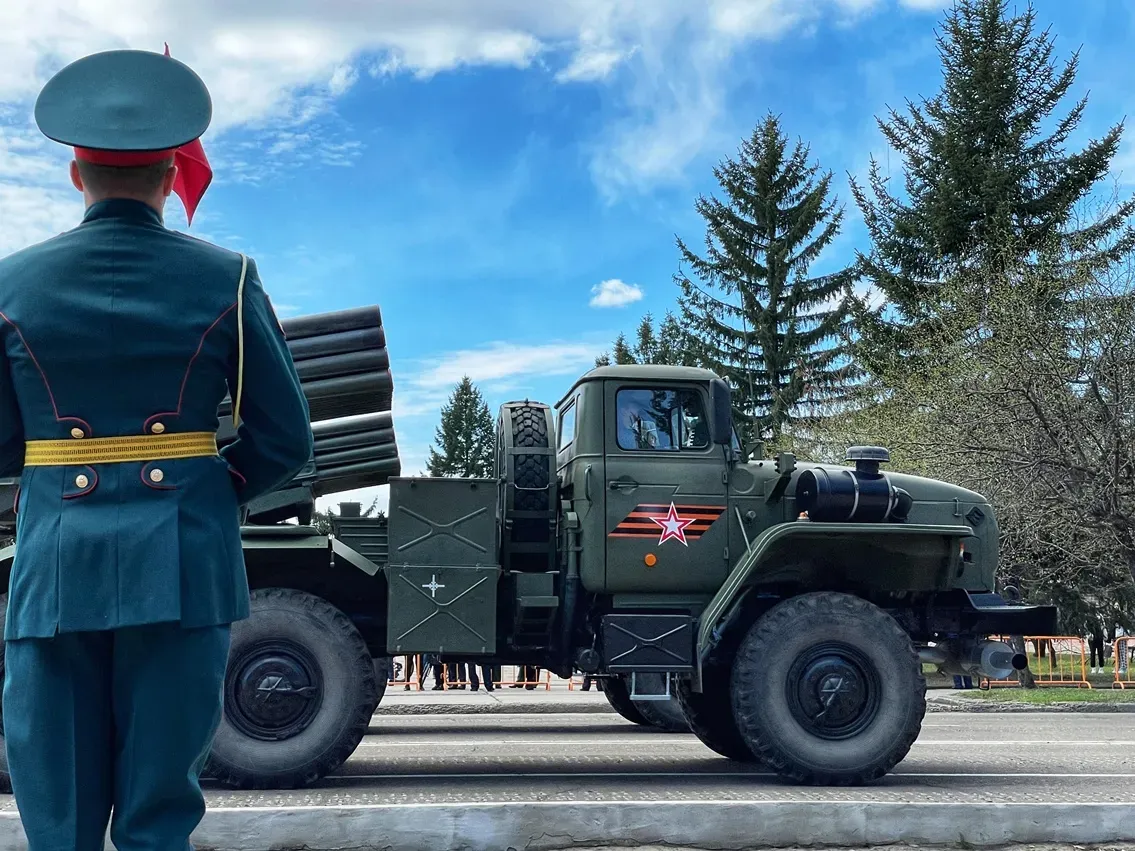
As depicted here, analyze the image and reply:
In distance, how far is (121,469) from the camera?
2.85 m

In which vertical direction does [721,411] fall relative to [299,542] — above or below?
above

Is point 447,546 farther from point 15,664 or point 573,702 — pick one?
point 573,702

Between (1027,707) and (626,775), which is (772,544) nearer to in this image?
(626,775)

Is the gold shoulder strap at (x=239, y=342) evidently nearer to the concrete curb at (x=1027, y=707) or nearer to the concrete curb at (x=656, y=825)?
the concrete curb at (x=656, y=825)

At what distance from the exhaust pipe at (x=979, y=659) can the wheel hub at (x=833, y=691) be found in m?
0.61

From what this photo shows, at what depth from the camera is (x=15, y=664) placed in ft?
9.23

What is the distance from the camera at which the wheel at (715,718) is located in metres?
8.88

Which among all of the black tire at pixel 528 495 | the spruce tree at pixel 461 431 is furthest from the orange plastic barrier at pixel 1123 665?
the spruce tree at pixel 461 431

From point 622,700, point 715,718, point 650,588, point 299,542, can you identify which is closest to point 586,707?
point 622,700

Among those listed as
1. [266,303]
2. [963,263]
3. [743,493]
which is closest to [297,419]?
[266,303]

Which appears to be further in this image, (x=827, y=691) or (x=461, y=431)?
(x=461, y=431)

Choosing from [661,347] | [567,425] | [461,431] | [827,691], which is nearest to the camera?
[827,691]

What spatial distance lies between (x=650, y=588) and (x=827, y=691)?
47.9 inches

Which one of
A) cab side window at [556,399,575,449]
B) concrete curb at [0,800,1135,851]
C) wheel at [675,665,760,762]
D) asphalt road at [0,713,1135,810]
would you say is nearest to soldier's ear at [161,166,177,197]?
concrete curb at [0,800,1135,851]
